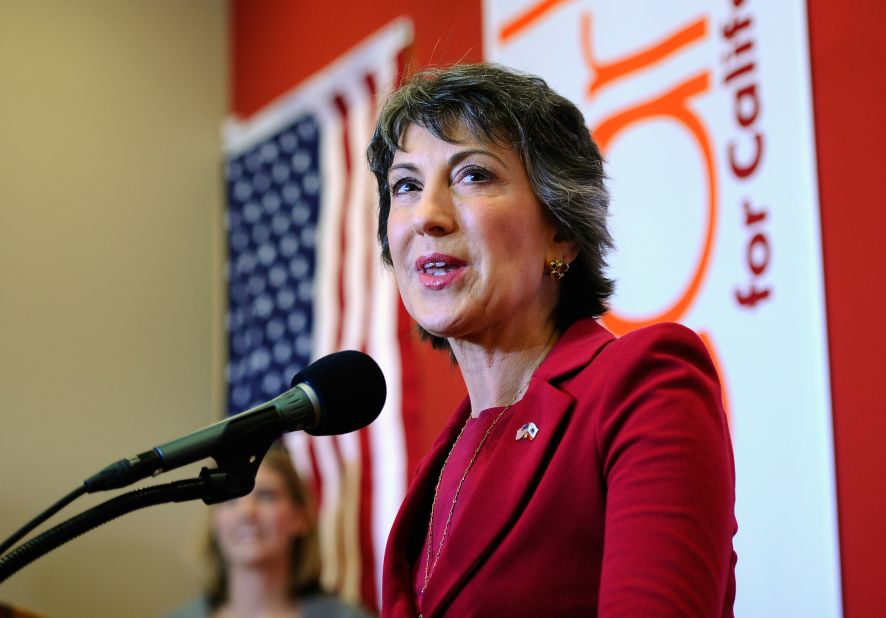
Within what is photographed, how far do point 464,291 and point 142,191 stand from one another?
147 inches

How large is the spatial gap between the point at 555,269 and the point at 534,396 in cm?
26

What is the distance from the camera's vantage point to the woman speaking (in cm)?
111

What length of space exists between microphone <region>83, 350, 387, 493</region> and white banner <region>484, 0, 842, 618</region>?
1.38 meters

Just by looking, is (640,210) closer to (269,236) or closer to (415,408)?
(415,408)

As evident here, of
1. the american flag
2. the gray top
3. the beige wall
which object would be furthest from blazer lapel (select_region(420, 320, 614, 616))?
the beige wall

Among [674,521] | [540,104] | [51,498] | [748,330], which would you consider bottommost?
[51,498]

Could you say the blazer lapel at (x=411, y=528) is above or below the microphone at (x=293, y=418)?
below

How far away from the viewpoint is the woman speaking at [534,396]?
111cm

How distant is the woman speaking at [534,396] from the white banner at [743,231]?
1.05 metres

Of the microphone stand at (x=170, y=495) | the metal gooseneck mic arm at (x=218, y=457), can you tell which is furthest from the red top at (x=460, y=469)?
the microphone stand at (x=170, y=495)

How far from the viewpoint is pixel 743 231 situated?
270 cm

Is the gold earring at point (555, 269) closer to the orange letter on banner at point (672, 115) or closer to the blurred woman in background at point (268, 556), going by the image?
the orange letter on banner at point (672, 115)

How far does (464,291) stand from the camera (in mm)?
1547

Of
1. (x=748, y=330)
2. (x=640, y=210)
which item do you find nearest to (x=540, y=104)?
(x=748, y=330)
